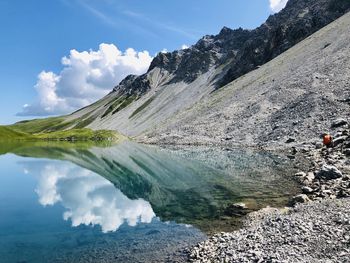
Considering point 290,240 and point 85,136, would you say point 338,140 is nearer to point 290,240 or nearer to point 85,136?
point 290,240

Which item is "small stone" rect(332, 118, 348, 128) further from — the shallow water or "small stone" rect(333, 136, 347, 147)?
the shallow water

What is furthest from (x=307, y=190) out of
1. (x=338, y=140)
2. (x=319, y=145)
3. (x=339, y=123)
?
(x=339, y=123)

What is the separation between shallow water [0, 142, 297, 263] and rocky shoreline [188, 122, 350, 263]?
2113mm

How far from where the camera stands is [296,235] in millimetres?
21031

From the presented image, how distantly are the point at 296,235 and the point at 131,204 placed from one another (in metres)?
20.4

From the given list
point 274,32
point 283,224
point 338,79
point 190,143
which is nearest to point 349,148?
point 283,224

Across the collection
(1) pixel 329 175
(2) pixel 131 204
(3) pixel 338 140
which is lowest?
(2) pixel 131 204

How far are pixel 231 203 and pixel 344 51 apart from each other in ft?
247

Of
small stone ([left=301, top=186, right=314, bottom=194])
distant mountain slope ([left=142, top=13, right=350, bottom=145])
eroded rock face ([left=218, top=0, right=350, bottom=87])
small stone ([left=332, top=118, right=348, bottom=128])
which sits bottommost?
small stone ([left=301, top=186, right=314, bottom=194])

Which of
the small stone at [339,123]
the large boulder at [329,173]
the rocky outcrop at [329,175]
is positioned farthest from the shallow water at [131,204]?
the small stone at [339,123]

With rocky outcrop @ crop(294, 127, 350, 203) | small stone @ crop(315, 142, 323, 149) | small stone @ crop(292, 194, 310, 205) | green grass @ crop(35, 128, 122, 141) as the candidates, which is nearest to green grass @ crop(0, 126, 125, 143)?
green grass @ crop(35, 128, 122, 141)

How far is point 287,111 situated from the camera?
7875cm

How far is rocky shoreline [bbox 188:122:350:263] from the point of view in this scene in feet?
62.3

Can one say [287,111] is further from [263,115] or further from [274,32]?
[274,32]
